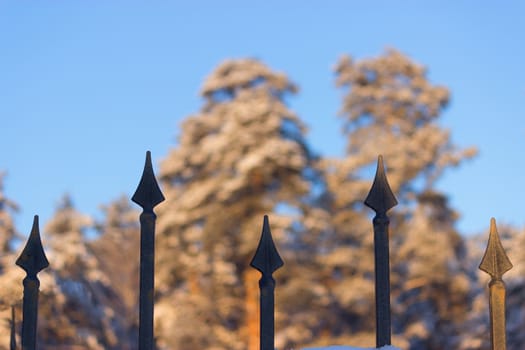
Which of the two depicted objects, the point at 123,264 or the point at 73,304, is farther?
the point at 123,264

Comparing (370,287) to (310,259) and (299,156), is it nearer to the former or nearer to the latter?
(310,259)

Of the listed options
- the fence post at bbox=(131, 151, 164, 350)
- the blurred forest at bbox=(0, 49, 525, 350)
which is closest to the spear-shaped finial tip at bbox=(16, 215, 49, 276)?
the fence post at bbox=(131, 151, 164, 350)

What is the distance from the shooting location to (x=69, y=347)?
1841 cm

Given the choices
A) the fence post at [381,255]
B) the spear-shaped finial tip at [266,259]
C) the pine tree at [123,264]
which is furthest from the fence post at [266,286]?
the pine tree at [123,264]

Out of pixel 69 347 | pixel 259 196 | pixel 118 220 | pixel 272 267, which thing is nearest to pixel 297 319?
pixel 259 196

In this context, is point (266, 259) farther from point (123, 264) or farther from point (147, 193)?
point (123, 264)

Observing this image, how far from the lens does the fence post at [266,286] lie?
459 centimetres

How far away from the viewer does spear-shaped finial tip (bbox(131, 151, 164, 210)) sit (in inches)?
194

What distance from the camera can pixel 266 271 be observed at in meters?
4.80

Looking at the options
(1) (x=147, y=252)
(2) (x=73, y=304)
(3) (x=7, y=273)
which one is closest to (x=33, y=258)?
(1) (x=147, y=252)

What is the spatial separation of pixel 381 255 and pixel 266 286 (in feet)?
2.29

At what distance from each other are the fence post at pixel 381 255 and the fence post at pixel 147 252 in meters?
1.28

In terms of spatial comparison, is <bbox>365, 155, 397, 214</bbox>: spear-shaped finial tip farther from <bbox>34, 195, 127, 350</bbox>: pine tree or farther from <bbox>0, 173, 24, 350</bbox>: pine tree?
<bbox>34, 195, 127, 350</bbox>: pine tree

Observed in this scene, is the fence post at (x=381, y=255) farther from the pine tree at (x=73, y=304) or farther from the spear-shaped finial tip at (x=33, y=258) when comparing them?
the pine tree at (x=73, y=304)
